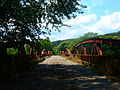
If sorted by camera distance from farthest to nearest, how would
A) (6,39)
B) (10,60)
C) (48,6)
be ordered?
(48,6)
(10,60)
(6,39)

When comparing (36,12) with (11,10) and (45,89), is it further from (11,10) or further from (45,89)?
(45,89)

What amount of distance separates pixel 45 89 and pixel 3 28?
6.95 meters

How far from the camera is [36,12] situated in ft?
48.8

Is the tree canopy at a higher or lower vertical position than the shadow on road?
higher

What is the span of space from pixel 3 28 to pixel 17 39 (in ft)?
4.73

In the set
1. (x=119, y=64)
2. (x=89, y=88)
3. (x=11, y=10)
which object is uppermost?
(x=11, y=10)

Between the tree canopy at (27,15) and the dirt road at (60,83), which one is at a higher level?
the tree canopy at (27,15)

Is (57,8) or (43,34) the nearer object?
(43,34)

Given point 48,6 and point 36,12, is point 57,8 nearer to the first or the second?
point 48,6

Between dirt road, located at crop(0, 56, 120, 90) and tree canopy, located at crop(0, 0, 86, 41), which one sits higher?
tree canopy, located at crop(0, 0, 86, 41)

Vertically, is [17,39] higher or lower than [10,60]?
higher

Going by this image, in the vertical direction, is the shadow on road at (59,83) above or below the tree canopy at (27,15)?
below

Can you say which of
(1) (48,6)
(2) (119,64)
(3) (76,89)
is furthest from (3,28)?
(2) (119,64)

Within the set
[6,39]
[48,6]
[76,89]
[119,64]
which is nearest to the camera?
[76,89]
